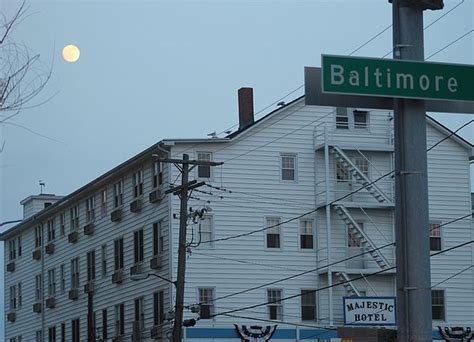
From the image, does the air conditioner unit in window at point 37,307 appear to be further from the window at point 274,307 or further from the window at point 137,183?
the window at point 274,307

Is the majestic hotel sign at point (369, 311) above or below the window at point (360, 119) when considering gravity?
below

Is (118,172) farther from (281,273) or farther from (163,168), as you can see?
(281,273)

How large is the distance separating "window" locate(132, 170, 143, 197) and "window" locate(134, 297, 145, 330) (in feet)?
16.8

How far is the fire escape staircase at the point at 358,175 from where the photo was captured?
49312mm

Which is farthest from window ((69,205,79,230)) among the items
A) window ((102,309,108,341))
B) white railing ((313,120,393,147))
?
white railing ((313,120,393,147))

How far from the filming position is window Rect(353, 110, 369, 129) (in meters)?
51.6

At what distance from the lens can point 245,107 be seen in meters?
51.1

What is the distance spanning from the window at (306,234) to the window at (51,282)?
19286mm

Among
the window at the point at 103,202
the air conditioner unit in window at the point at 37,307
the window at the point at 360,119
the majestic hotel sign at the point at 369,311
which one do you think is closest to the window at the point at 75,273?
the window at the point at 103,202

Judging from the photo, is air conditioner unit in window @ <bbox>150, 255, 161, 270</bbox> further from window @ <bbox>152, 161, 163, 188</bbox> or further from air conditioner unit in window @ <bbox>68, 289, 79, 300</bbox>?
air conditioner unit in window @ <bbox>68, 289, 79, 300</bbox>

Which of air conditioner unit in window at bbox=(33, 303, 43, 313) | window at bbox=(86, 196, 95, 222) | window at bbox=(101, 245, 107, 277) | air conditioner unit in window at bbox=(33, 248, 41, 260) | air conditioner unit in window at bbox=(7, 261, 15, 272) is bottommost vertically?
air conditioner unit in window at bbox=(33, 303, 43, 313)

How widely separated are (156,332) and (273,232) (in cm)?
698

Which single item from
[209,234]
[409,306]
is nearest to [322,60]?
[409,306]

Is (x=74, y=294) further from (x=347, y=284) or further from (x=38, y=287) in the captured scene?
(x=347, y=284)
